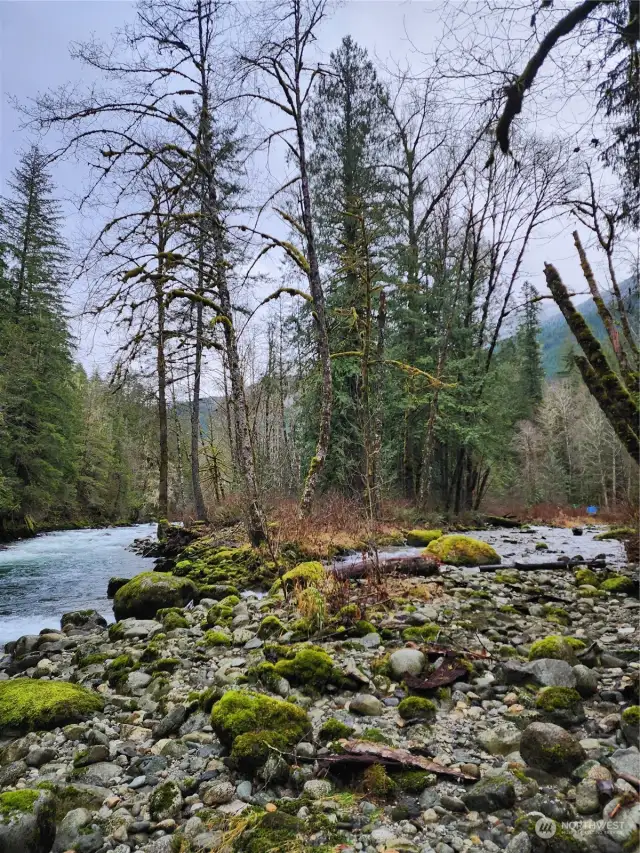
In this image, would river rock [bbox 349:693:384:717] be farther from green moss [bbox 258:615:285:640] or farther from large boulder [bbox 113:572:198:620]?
large boulder [bbox 113:572:198:620]

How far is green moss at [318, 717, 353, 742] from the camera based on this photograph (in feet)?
9.11

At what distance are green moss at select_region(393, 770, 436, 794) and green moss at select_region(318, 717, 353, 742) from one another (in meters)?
0.47

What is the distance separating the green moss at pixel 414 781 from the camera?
2.28 meters

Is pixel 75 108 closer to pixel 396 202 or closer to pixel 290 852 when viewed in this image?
pixel 290 852

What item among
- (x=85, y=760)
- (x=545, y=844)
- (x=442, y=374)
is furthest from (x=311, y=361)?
(x=545, y=844)

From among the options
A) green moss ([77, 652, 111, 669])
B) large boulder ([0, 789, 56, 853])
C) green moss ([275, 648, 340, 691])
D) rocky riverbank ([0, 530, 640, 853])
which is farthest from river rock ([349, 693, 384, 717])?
green moss ([77, 652, 111, 669])

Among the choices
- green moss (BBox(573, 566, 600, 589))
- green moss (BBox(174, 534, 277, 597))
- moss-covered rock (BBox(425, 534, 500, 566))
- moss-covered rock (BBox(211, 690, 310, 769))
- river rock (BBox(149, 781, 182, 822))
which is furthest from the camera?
moss-covered rock (BBox(425, 534, 500, 566))

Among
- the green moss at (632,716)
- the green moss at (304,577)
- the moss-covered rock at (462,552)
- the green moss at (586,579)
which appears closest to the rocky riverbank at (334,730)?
the green moss at (632,716)

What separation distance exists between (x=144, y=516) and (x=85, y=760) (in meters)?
31.2

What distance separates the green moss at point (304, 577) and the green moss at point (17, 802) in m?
3.68

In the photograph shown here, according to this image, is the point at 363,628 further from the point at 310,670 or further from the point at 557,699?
the point at 557,699

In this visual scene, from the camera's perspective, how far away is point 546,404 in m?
36.6

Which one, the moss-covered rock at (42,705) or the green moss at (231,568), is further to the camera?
the green moss at (231,568)

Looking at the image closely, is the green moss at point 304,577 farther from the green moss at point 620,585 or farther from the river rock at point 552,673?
the green moss at point 620,585
